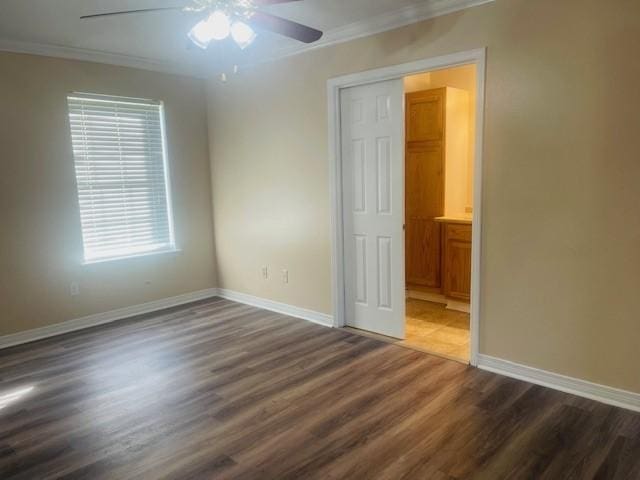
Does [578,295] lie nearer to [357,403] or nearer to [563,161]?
[563,161]

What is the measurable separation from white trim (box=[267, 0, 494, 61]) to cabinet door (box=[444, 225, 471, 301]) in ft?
6.74

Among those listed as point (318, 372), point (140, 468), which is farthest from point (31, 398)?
point (318, 372)

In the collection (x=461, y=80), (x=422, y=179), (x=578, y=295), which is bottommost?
(x=578, y=295)

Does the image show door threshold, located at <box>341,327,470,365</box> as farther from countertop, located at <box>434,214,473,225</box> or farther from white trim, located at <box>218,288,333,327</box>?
→ countertop, located at <box>434,214,473,225</box>

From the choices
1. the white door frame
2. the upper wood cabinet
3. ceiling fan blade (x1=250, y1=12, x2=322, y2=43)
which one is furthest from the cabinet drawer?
ceiling fan blade (x1=250, y1=12, x2=322, y2=43)

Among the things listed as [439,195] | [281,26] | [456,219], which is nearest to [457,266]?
[456,219]

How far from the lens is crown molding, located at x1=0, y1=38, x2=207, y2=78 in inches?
152

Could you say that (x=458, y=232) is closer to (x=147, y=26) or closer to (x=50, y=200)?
(x=147, y=26)

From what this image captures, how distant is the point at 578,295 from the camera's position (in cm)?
282

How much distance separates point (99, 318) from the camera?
4559 mm

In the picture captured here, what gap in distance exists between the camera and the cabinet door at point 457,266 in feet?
15.0

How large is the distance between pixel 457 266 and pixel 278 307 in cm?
190

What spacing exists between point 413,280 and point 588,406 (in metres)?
2.59

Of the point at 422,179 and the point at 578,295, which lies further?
the point at 422,179
